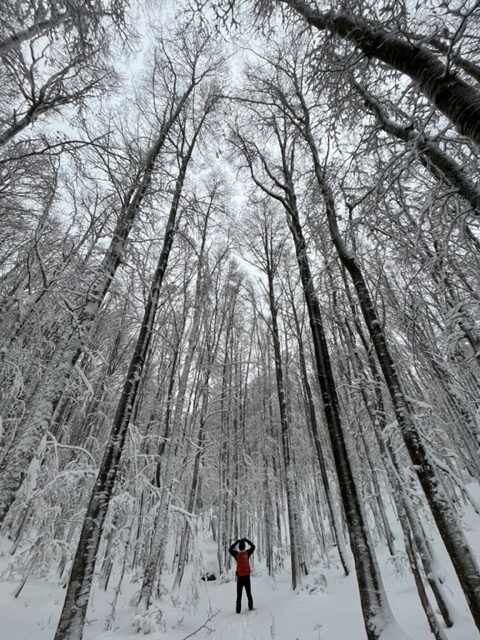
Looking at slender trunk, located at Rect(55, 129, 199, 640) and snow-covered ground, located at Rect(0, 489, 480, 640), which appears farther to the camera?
snow-covered ground, located at Rect(0, 489, 480, 640)

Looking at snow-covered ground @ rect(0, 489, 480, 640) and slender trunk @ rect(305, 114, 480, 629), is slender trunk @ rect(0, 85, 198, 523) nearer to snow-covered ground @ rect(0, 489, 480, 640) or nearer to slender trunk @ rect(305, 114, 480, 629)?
snow-covered ground @ rect(0, 489, 480, 640)

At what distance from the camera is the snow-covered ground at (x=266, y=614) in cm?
496

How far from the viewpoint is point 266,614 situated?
6.55m

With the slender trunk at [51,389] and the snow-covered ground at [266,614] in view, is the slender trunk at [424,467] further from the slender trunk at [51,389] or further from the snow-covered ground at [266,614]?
the slender trunk at [51,389]

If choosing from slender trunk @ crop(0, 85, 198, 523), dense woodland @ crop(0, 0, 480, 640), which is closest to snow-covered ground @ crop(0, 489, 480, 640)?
dense woodland @ crop(0, 0, 480, 640)

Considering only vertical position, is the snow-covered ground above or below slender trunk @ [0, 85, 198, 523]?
below

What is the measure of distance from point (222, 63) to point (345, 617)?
13.4 metres

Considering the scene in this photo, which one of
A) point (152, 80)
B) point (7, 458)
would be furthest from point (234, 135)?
point (7, 458)

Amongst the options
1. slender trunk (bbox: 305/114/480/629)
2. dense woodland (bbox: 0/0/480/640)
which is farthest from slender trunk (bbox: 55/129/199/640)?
slender trunk (bbox: 305/114/480/629)

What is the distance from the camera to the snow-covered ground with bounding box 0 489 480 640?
4957 millimetres

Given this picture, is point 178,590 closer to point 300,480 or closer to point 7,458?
point 7,458

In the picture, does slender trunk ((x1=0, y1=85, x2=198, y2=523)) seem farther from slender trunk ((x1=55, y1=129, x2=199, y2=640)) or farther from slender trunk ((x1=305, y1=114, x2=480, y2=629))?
slender trunk ((x1=305, y1=114, x2=480, y2=629))

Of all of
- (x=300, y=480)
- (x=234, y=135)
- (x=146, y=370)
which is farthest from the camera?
(x=300, y=480)

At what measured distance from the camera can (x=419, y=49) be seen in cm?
230
